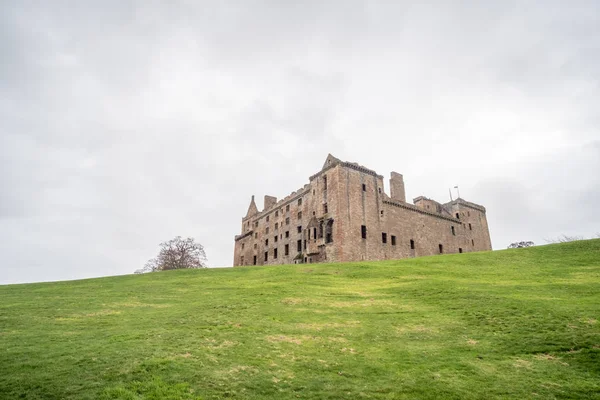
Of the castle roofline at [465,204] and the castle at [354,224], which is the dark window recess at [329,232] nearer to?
the castle at [354,224]

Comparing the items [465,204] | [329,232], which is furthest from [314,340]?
[465,204]

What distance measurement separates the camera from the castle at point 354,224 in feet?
168

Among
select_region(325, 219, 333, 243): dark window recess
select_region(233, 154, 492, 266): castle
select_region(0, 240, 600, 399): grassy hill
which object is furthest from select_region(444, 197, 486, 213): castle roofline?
select_region(0, 240, 600, 399): grassy hill

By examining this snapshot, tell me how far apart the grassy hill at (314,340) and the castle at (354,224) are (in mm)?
25925

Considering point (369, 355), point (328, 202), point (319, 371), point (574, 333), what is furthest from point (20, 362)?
point (328, 202)

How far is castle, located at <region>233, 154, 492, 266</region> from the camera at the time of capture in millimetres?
51188

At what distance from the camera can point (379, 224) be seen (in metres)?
54.2

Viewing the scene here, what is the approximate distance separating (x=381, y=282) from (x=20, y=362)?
2006cm

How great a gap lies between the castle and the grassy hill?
25925mm

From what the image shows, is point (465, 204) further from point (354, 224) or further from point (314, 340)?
point (314, 340)

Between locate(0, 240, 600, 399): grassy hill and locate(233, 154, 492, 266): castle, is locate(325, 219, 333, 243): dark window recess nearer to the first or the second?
locate(233, 154, 492, 266): castle

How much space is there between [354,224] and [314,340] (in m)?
37.9

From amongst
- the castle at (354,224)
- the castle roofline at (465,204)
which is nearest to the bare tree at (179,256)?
the castle at (354,224)

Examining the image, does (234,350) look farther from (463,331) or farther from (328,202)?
(328,202)
